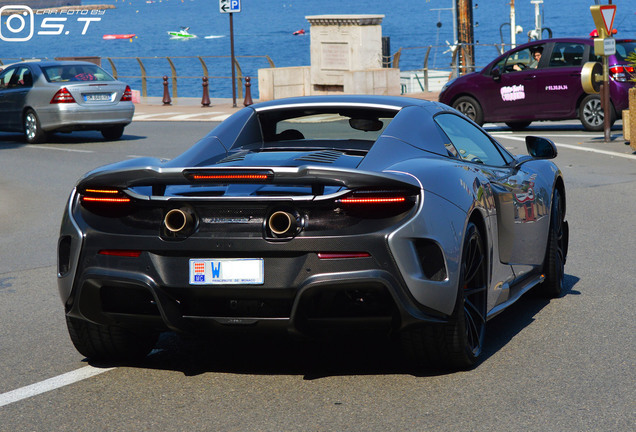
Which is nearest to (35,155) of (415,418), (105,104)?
(105,104)

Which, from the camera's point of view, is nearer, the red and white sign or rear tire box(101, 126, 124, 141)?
the red and white sign

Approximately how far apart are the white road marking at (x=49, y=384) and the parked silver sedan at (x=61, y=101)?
1665cm

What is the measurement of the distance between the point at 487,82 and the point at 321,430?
18.8 m

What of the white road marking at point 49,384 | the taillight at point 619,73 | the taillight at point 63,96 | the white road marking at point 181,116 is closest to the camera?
the white road marking at point 49,384

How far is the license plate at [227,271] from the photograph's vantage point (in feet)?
16.7

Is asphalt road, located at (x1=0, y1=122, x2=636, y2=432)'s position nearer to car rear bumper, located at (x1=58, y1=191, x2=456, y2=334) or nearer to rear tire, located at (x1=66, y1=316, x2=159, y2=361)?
rear tire, located at (x1=66, y1=316, x2=159, y2=361)

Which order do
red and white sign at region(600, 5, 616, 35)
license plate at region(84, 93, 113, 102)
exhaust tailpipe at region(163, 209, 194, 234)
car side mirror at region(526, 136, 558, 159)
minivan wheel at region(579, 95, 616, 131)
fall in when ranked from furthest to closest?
license plate at region(84, 93, 113, 102), minivan wheel at region(579, 95, 616, 131), red and white sign at region(600, 5, 616, 35), car side mirror at region(526, 136, 558, 159), exhaust tailpipe at region(163, 209, 194, 234)

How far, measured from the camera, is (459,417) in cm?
482

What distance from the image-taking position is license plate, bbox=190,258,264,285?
16.7 feet


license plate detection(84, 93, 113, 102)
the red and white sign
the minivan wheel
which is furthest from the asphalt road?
license plate detection(84, 93, 113, 102)

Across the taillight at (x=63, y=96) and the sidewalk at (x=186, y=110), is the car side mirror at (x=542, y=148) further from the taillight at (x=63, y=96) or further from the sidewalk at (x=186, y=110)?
the sidewalk at (x=186, y=110)

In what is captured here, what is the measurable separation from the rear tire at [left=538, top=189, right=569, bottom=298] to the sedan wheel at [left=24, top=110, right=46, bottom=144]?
53.8 feet

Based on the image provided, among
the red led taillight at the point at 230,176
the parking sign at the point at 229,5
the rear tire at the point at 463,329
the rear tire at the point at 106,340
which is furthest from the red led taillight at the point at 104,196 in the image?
the parking sign at the point at 229,5

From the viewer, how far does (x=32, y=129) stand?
2256 centimetres
